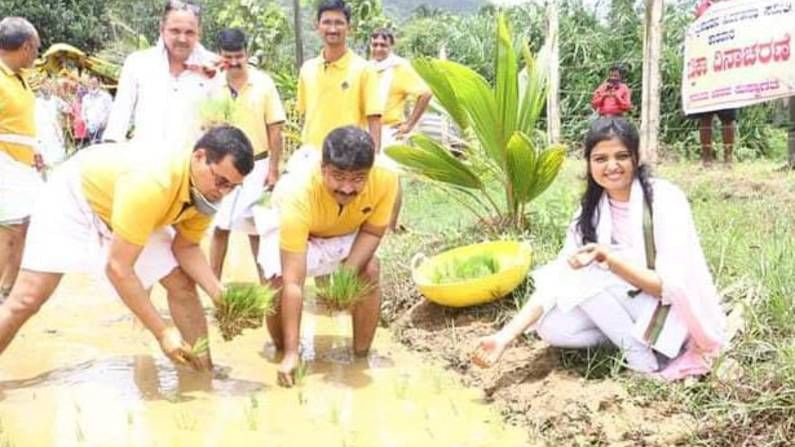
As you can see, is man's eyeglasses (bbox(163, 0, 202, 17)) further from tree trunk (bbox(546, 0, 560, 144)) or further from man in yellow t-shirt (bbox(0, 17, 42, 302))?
tree trunk (bbox(546, 0, 560, 144))

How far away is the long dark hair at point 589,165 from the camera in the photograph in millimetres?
3531

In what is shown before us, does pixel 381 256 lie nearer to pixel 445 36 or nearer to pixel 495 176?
pixel 495 176

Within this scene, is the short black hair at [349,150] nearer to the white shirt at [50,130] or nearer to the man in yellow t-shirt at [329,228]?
the man in yellow t-shirt at [329,228]

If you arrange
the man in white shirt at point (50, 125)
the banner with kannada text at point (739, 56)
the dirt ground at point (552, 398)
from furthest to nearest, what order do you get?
the banner with kannada text at point (739, 56) < the man in white shirt at point (50, 125) < the dirt ground at point (552, 398)

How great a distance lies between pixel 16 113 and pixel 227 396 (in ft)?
7.59

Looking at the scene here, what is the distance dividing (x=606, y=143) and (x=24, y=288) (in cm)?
236

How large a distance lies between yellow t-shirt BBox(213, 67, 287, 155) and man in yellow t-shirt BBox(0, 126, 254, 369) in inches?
→ 57.0

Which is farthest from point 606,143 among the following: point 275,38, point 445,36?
point 275,38

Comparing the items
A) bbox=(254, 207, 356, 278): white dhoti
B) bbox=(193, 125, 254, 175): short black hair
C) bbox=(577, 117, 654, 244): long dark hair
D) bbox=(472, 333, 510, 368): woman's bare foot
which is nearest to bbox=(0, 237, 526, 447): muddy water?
bbox=(472, 333, 510, 368): woman's bare foot

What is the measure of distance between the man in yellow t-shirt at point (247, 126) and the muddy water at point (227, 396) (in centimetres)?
67

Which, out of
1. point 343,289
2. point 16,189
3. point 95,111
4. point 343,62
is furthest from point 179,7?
point 95,111

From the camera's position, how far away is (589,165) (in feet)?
12.0

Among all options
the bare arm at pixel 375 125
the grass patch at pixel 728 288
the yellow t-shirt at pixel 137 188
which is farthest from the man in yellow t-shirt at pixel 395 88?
the yellow t-shirt at pixel 137 188

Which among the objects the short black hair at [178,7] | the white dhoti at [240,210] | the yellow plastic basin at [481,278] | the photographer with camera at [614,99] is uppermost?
the short black hair at [178,7]
